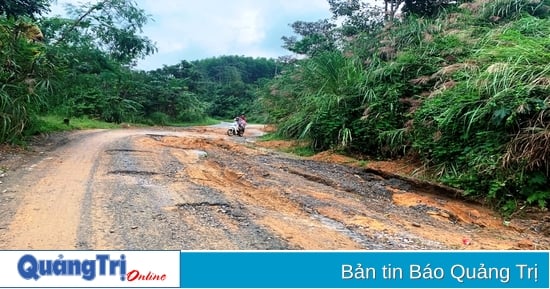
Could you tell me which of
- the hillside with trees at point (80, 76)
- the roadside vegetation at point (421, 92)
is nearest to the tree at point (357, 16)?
the roadside vegetation at point (421, 92)

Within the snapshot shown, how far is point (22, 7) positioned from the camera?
15859 millimetres

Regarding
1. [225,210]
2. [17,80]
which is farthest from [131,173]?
[17,80]

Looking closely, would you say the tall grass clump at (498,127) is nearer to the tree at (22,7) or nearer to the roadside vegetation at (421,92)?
the roadside vegetation at (421,92)

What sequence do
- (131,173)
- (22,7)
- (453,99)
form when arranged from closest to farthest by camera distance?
(131,173) < (453,99) < (22,7)

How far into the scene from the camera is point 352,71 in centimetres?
1102

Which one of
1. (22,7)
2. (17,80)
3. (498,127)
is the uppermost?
(22,7)

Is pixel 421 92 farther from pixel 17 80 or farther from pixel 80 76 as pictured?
pixel 80 76

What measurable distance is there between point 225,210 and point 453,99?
14.5ft

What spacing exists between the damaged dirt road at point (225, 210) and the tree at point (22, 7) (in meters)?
9.98

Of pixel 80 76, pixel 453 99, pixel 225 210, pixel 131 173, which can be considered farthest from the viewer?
pixel 80 76

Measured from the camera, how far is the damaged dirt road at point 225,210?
347cm

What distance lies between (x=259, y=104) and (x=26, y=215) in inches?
605

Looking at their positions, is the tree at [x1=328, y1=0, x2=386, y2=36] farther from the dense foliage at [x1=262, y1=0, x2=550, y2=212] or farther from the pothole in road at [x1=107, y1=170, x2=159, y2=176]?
the pothole in road at [x1=107, y1=170, x2=159, y2=176]

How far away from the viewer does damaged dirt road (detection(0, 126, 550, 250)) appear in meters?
3.47
